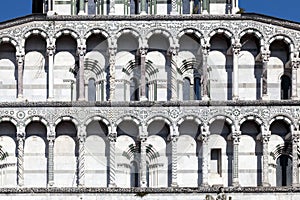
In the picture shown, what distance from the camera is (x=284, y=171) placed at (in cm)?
3231

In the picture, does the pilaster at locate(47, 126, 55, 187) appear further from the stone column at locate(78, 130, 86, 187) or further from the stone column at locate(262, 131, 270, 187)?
the stone column at locate(262, 131, 270, 187)

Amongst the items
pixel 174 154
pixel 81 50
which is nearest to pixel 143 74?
pixel 81 50

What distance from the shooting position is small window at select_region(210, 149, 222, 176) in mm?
32344

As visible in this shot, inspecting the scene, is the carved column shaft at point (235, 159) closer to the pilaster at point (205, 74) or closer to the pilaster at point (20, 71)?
the pilaster at point (205, 74)

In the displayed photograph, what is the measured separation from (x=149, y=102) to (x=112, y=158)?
1.71m

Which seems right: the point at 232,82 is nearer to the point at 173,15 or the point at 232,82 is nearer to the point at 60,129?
the point at 173,15

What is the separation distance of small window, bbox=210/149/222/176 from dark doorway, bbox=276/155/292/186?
4.83ft

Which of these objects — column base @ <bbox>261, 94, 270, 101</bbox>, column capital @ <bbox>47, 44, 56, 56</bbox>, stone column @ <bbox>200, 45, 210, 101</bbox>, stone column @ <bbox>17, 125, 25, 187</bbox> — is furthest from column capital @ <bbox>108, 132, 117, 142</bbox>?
column base @ <bbox>261, 94, 270, 101</bbox>

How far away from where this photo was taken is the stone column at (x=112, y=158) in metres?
32.0

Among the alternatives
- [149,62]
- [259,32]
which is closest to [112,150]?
[149,62]

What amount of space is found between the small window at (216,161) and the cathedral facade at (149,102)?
26 mm

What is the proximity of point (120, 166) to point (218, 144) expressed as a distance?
2557 mm

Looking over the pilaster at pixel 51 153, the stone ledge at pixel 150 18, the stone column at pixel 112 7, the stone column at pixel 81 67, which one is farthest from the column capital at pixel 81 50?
the pilaster at pixel 51 153

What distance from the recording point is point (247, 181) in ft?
106
